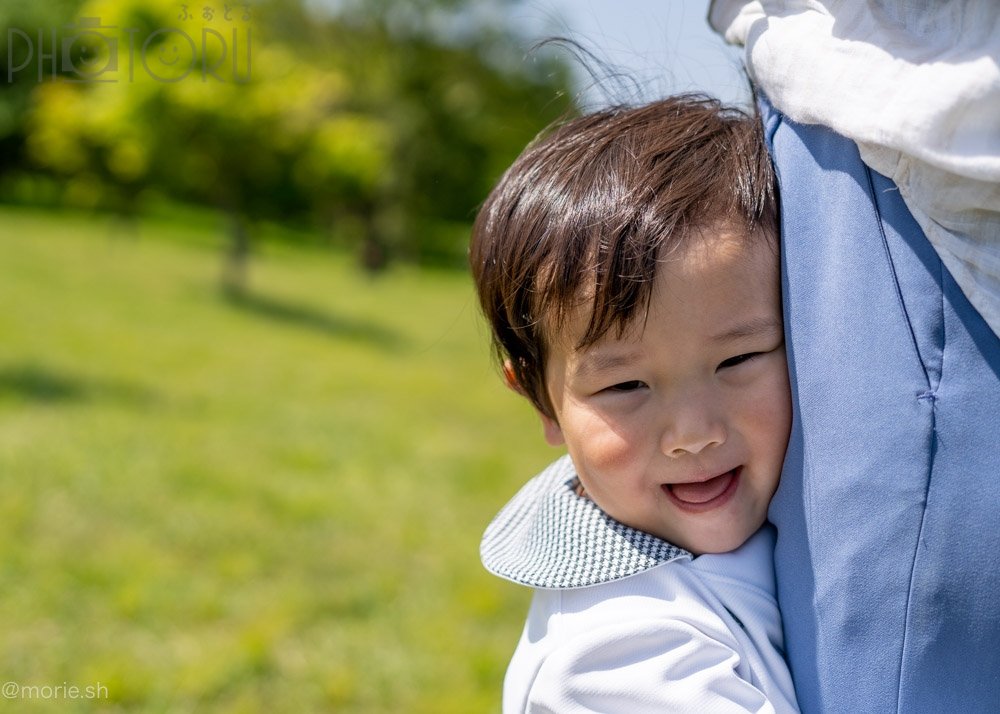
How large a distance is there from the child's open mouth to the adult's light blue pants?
0.33 feet

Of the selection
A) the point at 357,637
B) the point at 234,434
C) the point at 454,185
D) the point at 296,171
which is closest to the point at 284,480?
the point at 234,434

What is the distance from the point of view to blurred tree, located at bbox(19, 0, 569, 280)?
1408 cm

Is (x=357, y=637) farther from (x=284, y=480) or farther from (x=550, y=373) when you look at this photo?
(x=550, y=373)

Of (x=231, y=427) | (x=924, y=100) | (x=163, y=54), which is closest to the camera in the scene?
(x=924, y=100)

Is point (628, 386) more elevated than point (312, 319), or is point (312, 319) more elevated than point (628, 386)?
point (628, 386)

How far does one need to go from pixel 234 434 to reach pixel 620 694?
574 cm

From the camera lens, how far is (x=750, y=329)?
1.18 m

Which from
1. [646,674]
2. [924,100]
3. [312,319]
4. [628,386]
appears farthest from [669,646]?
[312,319]

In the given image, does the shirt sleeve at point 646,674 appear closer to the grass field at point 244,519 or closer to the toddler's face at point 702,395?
the toddler's face at point 702,395

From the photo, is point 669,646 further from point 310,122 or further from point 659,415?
point 310,122

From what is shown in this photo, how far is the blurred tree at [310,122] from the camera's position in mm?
14078

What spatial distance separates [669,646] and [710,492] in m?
0.18

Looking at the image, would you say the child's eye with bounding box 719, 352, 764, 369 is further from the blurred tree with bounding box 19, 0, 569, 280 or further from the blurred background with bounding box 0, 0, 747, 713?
the blurred tree with bounding box 19, 0, 569, 280

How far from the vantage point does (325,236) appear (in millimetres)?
28531
